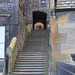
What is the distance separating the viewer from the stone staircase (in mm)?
10477

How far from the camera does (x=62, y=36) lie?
9188 millimetres

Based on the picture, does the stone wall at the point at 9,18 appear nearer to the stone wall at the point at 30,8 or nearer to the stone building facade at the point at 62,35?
the stone building facade at the point at 62,35

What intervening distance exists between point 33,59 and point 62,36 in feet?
11.8

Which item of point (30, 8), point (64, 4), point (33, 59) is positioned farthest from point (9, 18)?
point (30, 8)

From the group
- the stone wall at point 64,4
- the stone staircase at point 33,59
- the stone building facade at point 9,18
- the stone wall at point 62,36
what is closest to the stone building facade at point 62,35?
the stone wall at point 62,36

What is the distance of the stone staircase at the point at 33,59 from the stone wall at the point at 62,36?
173 cm

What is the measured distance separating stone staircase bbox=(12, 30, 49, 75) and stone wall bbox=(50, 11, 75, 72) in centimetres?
173

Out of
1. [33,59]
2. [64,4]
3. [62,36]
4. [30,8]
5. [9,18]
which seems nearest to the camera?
[62,36]

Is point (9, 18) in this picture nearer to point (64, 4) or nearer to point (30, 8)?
point (64, 4)

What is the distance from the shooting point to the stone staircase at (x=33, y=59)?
1048 cm

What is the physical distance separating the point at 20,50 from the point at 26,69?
3.19 meters

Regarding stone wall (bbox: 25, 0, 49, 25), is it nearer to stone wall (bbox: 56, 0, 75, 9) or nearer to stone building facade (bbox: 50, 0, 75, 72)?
stone wall (bbox: 56, 0, 75, 9)

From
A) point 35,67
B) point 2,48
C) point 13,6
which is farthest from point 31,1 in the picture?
point 35,67

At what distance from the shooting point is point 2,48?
41.6 ft
